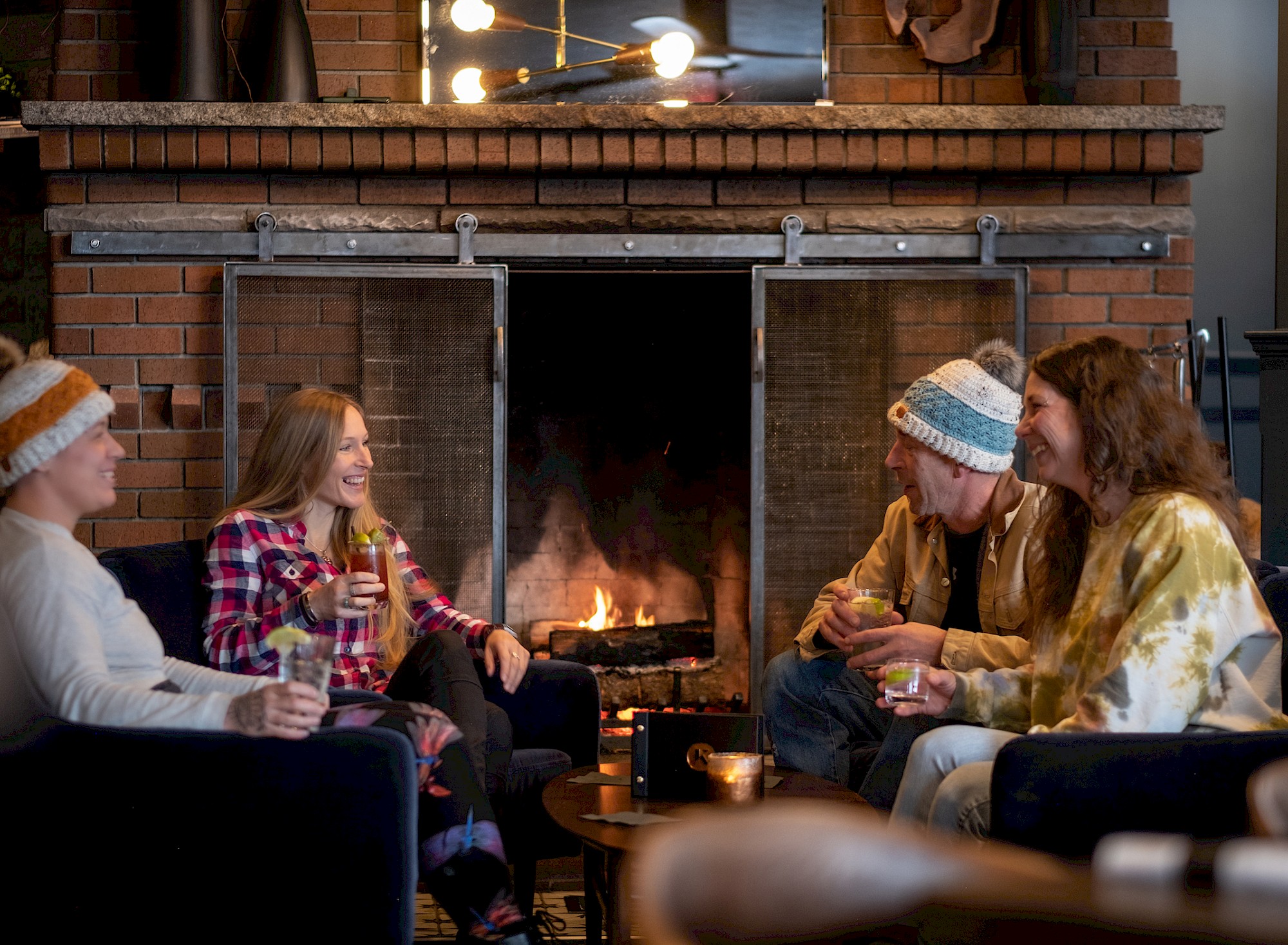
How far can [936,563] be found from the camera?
2.65 m

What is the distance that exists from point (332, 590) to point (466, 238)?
1588 mm

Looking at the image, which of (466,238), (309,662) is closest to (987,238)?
(466,238)

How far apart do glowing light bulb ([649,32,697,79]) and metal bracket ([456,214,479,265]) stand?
722mm

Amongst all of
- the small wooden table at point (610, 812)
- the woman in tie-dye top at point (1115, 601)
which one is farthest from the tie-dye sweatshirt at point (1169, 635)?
the small wooden table at point (610, 812)

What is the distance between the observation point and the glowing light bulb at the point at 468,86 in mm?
3650

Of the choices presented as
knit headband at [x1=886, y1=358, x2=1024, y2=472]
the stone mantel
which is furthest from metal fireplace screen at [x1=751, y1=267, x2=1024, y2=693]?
knit headband at [x1=886, y1=358, x2=1024, y2=472]

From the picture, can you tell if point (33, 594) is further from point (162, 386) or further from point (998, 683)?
point (162, 386)

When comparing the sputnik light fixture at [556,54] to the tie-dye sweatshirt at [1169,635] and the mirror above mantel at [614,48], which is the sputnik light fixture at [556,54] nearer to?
the mirror above mantel at [614,48]

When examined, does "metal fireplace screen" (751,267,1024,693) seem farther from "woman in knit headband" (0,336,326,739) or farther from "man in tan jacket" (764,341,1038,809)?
"woman in knit headband" (0,336,326,739)

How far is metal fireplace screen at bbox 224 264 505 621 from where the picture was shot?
141 inches

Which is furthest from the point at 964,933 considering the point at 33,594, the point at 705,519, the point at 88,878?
the point at 705,519

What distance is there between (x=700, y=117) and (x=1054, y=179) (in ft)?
3.56

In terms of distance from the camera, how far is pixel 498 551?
3592mm

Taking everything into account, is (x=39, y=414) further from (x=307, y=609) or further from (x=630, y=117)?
(x=630, y=117)
